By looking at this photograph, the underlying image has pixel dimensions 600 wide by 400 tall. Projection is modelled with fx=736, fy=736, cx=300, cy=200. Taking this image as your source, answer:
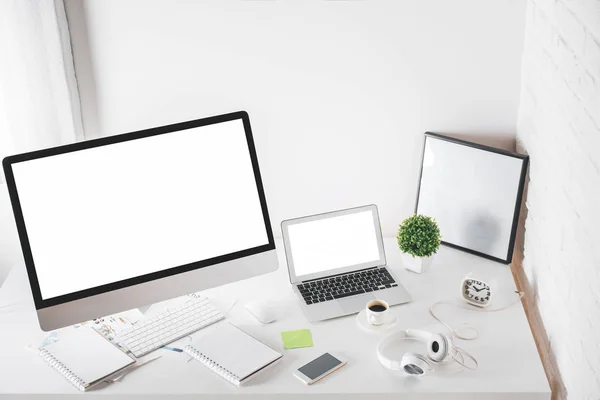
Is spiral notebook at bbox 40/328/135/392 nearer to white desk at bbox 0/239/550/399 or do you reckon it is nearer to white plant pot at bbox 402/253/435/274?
white desk at bbox 0/239/550/399

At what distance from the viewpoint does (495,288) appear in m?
1.82

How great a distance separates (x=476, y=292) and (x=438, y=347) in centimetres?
27

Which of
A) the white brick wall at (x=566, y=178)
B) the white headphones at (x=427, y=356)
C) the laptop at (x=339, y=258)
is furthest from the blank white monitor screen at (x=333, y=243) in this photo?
the white brick wall at (x=566, y=178)

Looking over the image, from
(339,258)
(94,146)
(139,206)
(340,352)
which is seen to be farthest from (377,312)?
(94,146)

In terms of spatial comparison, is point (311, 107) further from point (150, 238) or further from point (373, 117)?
point (150, 238)

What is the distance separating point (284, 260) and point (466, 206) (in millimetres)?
534

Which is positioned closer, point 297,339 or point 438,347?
point 438,347

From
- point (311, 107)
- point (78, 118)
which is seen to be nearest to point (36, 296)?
point (78, 118)

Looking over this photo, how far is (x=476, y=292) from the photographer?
1.82 meters

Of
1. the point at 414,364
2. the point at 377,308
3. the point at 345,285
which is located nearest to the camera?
the point at 414,364

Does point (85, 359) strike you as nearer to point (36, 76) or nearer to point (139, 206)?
point (139, 206)

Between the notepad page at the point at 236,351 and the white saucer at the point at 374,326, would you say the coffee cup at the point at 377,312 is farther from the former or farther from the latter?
the notepad page at the point at 236,351

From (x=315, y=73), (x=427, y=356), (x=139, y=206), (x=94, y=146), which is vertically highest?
(x=315, y=73)

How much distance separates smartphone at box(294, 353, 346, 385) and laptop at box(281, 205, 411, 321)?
236 mm
